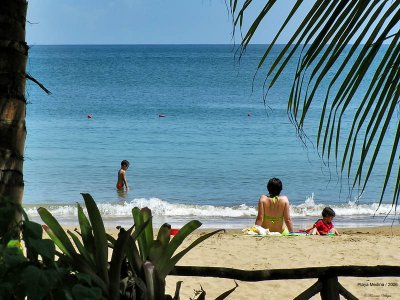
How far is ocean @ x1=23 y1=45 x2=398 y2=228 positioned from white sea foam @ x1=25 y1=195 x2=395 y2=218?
0.02m

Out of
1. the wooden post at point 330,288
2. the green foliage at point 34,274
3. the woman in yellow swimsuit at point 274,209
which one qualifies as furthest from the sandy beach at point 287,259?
the green foliage at point 34,274

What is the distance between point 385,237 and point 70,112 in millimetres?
34710

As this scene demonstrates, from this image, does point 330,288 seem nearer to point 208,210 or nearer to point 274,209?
point 274,209

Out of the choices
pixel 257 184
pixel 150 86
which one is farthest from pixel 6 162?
pixel 150 86

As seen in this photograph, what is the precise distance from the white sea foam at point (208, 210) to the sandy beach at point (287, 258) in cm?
468

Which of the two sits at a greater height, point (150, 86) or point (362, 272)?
point (150, 86)

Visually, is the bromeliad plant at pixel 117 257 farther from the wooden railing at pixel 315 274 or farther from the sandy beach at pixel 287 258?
the sandy beach at pixel 287 258

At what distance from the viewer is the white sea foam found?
52.6 ft

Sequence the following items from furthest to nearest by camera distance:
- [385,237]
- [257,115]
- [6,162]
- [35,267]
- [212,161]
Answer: [257,115] → [212,161] → [385,237] → [6,162] → [35,267]

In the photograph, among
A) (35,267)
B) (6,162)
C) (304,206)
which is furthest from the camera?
(304,206)

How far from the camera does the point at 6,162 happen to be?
7.81 feet

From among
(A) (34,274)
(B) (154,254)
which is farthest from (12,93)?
(A) (34,274)

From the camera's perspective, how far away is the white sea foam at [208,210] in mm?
16031

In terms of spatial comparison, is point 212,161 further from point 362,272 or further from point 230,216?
point 362,272
